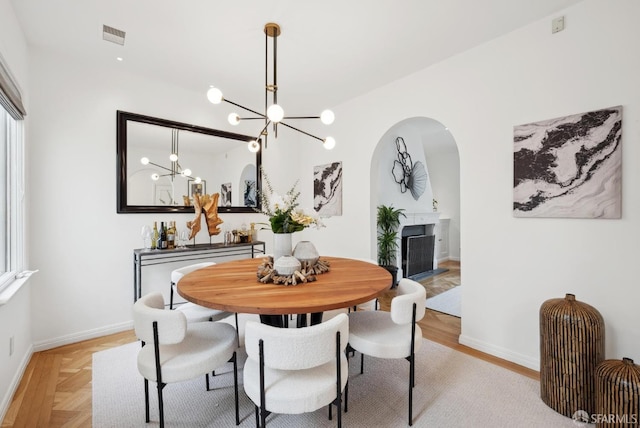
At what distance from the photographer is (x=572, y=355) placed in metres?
1.72

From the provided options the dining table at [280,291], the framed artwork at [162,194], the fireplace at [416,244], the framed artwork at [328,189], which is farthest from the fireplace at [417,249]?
the framed artwork at [162,194]

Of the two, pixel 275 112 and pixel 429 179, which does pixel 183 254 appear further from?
pixel 429 179

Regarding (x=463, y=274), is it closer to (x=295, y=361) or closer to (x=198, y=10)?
(x=295, y=361)

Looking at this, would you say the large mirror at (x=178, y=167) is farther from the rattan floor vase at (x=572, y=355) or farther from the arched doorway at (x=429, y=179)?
the rattan floor vase at (x=572, y=355)

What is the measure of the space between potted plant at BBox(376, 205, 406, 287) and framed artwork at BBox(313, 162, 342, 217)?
789 millimetres

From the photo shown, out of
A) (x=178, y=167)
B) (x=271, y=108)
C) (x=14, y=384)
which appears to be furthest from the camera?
(x=178, y=167)

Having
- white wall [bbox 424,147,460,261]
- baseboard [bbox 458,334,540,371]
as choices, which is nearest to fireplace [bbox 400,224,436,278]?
white wall [bbox 424,147,460,261]

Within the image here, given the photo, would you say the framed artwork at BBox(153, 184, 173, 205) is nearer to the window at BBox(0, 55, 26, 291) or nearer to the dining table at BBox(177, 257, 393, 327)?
the window at BBox(0, 55, 26, 291)

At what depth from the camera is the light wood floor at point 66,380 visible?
5.65 feet

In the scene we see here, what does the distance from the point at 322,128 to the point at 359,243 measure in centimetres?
180

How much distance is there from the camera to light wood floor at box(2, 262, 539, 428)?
5.65 ft

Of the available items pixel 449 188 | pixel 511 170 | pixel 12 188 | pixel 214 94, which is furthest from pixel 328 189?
pixel 449 188

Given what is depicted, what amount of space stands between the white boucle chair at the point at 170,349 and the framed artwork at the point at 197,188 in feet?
6.67

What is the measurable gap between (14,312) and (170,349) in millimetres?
1470
